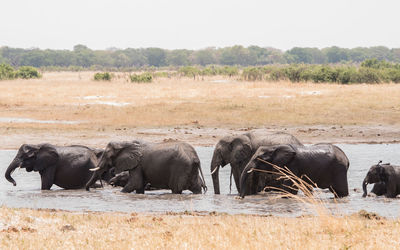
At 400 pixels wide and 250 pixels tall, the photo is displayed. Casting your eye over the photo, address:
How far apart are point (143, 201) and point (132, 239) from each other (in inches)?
217

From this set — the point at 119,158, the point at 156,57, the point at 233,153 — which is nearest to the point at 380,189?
the point at 233,153

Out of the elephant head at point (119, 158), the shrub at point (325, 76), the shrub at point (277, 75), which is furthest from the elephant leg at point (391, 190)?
the shrub at point (277, 75)

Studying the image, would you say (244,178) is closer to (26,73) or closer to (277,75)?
(277,75)

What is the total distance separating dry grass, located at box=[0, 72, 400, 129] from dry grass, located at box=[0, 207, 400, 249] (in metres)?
18.3

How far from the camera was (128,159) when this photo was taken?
54.9ft

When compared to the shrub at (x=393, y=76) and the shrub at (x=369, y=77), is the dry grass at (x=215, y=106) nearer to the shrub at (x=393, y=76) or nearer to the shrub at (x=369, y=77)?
the shrub at (x=369, y=77)

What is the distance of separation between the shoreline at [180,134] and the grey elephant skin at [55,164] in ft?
27.8

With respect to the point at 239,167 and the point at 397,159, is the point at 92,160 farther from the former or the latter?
the point at 397,159

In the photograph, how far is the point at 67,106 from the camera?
35781mm

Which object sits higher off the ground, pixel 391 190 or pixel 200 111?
pixel 391 190

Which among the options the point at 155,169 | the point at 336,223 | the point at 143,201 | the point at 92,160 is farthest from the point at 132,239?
the point at 92,160

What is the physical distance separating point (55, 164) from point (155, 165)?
257 centimetres

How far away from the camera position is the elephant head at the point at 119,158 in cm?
1670

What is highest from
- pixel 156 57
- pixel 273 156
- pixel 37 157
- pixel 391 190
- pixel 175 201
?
pixel 273 156
